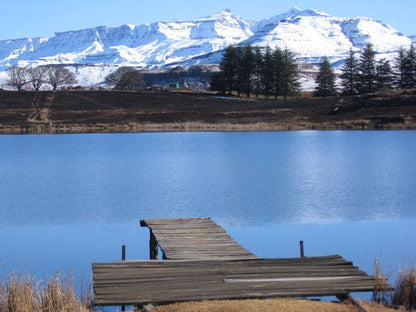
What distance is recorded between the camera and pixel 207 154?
37.9 metres

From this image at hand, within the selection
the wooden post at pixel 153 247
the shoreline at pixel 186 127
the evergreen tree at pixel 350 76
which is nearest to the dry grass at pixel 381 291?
the wooden post at pixel 153 247

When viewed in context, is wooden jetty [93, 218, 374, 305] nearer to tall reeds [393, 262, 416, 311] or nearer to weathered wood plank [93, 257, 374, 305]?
weathered wood plank [93, 257, 374, 305]

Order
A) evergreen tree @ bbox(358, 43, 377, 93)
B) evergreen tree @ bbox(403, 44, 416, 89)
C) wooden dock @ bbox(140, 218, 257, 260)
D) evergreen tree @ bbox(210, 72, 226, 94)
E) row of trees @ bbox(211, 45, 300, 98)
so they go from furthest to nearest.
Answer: evergreen tree @ bbox(210, 72, 226, 94) → row of trees @ bbox(211, 45, 300, 98) → evergreen tree @ bbox(358, 43, 377, 93) → evergreen tree @ bbox(403, 44, 416, 89) → wooden dock @ bbox(140, 218, 257, 260)

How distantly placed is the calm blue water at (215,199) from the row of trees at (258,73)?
51.8m

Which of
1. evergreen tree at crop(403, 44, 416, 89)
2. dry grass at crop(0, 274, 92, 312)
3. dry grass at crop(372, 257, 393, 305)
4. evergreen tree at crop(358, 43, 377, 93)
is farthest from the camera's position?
evergreen tree at crop(358, 43, 377, 93)

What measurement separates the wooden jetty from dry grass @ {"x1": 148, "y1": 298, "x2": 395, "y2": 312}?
6.8 inches

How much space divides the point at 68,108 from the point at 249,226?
222ft

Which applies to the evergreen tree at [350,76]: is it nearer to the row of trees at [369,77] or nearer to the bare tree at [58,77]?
the row of trees at [369,77]

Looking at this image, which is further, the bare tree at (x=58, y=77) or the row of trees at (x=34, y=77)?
the bare tree at (x=58, y=77)

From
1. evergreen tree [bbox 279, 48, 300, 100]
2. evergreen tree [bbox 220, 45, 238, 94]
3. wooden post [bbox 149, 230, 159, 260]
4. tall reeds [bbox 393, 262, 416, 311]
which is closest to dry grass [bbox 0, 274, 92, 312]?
wooden post [bbox 149, 230, 159, 260]

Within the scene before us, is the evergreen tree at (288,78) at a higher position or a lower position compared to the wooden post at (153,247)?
higher

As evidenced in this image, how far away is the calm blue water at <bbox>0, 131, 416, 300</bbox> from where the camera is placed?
1480 cm

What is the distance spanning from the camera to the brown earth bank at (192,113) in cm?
6197

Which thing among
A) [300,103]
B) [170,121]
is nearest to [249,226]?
[170,121]
